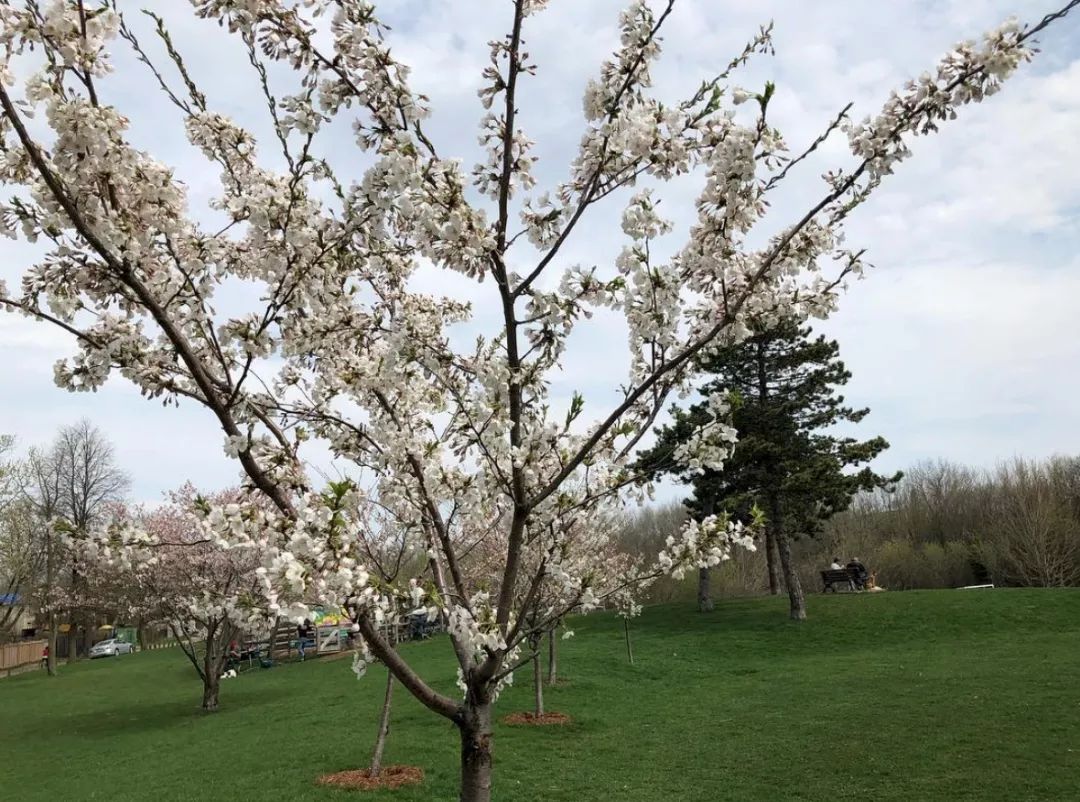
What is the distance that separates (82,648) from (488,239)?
58766 mm

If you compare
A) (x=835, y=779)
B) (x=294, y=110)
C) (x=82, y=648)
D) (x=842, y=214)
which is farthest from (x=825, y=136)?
(x=82, y=648)

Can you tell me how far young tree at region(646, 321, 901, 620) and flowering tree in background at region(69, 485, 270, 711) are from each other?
1323 centimetres

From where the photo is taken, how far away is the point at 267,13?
116 inches

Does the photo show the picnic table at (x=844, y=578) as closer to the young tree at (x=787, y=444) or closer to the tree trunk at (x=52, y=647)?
the young tree at (x=787, y=444)

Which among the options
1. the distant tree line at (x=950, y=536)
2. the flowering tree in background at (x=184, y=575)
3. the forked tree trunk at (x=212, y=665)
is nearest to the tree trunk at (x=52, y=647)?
the flowering tree in background at (x=184, y=575)

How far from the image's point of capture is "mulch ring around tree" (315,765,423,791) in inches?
365

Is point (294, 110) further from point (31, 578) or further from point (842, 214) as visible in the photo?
point (31, 578)

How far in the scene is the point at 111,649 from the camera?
140 ft

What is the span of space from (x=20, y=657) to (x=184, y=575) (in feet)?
82.0

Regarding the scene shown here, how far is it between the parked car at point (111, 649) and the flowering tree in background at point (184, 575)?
11714mm

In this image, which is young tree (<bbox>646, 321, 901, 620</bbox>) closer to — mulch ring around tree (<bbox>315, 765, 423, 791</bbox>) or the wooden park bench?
the wooden park bench

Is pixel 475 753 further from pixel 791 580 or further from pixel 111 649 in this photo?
pixel 111 649

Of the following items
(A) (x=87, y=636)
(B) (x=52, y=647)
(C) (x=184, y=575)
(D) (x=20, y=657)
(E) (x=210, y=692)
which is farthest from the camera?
(A) (x=87, y=636)

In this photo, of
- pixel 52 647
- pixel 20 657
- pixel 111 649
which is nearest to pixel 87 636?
pixel 111 649
